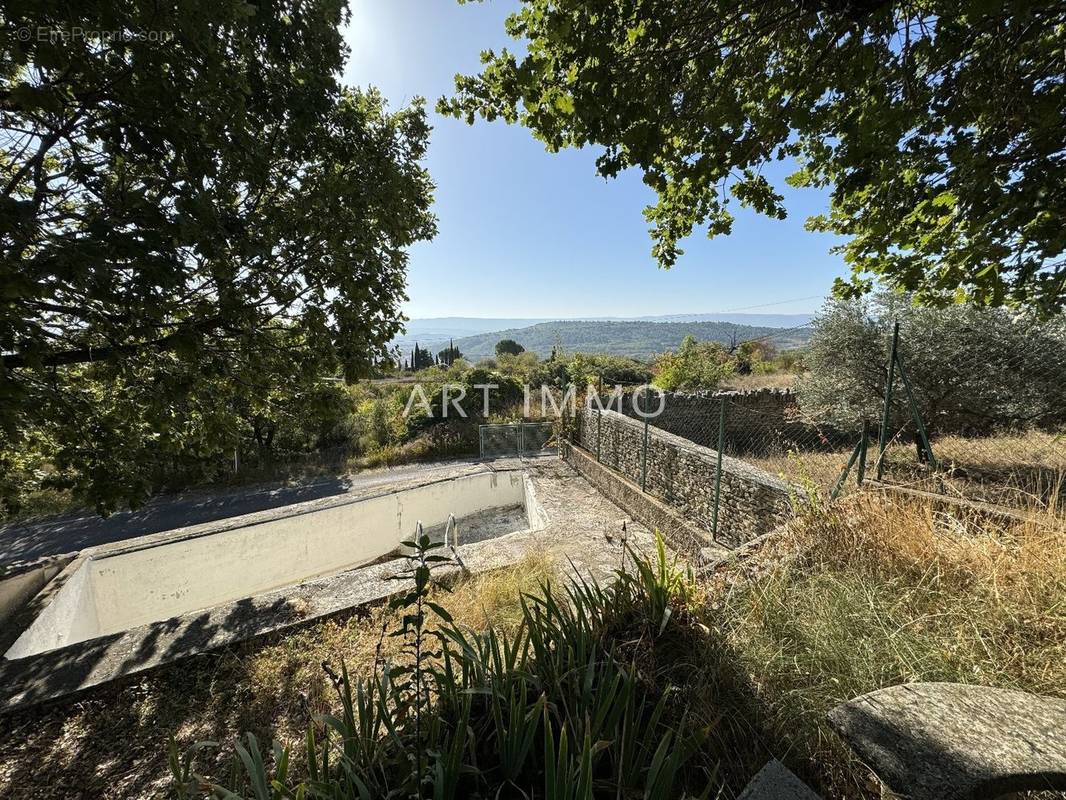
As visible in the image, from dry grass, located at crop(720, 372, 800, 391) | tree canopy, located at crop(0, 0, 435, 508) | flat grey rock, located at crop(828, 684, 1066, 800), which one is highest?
tree canopy, located at crop(0, 0, 435, 508)

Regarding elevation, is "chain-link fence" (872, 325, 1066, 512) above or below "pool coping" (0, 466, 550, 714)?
above

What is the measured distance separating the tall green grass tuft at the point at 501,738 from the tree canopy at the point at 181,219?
5.90 feet

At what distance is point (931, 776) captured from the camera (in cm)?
117

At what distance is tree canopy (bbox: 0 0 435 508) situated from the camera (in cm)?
166

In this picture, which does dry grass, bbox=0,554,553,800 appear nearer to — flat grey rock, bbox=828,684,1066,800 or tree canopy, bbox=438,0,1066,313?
flat grey rock, bbox=828,684,1066,800

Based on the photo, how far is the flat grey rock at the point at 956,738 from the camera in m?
1.16

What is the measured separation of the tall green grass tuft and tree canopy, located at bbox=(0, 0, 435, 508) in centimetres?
180

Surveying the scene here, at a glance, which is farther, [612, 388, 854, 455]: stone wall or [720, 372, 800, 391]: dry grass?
[720, 372, 800, 391]: dry grass

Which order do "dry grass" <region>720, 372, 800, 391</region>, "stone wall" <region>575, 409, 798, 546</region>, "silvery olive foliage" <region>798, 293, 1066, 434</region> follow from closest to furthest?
"stone wall" <region>575, 409, 798, 546</region>, "silvery olive foliage" <region>798, 293, 1066, 434</region>, "dry grass" <region>720, 372, 800, 391</region>

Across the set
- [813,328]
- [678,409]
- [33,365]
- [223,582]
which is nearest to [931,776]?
[33,365]

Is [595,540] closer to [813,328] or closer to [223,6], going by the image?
[223,6]

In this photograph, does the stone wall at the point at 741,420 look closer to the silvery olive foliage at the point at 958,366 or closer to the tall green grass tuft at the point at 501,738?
the silvery olive foliage at the point at 958,366

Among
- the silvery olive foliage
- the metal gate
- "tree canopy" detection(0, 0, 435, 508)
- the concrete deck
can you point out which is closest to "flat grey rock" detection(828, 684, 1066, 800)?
the concrete deck

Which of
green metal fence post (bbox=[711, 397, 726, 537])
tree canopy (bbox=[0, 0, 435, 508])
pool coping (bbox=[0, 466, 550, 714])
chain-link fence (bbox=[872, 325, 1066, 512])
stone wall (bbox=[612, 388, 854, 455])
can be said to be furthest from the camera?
stone wall (bbox=[612, 388, 854, 455])
